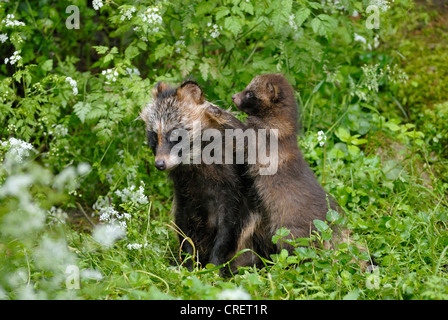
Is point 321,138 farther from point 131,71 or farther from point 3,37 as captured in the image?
point 3,37

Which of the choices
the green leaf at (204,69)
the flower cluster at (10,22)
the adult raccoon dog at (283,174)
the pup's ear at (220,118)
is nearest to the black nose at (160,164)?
the pup's ear at (220,118)

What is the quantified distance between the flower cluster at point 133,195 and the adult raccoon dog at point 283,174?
108 centimetres

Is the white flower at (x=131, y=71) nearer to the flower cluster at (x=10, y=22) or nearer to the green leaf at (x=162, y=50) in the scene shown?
the green leaf at (x=162, y=50)

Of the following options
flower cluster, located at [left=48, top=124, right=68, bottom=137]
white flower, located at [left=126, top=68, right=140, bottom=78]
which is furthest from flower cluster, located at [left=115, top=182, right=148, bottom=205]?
white flower, located at [left=126, top=68, right=140, bottom=78]

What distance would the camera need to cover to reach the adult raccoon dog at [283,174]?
16.3ft

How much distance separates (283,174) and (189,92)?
113 cm

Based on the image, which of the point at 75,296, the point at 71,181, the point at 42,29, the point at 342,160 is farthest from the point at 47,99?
the point at 342,160

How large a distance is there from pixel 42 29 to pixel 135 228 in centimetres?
317

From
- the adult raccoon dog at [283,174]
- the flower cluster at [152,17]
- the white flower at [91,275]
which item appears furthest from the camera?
the flower cluster at [152,17]

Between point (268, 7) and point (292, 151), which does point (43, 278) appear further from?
point (268, 7)

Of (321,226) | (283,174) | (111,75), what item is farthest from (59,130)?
(321,226)

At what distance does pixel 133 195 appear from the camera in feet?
18.1

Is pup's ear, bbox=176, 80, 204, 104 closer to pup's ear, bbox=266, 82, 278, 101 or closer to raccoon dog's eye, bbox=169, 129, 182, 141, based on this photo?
raccoon dog's eye, bbox=169, 129, 182, 141

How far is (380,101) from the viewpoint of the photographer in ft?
25.3
